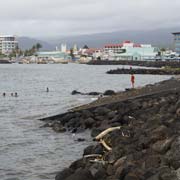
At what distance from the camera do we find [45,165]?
12.6 metres

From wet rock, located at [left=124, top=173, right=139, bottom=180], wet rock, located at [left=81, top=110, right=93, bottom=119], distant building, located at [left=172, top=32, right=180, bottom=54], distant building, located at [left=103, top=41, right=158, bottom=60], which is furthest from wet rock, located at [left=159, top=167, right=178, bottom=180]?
distant building, located at [left=103, top=41, right=158, bottom=60]

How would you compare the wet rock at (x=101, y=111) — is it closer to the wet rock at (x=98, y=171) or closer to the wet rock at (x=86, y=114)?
the wet rock at (x=86, y=114)

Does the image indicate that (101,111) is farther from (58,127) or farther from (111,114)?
(58,127)

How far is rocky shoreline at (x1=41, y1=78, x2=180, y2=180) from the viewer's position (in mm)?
9000

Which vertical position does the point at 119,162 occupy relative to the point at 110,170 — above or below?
above

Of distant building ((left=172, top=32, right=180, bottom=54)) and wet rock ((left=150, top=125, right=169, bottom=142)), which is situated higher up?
distant building ((left=172, top=32, right=180, bottom=54))

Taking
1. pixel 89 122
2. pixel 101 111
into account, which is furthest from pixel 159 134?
pixel 101 111

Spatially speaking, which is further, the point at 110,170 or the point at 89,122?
the point at 89,122

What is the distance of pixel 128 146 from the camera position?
445 inches

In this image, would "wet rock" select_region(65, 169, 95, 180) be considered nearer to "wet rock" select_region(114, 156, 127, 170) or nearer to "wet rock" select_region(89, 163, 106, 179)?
"wet rock" select_region(89, 163, 106, 179)

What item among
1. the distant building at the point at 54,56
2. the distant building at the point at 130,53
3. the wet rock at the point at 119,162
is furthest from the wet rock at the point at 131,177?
the distant building at the point at 54,56

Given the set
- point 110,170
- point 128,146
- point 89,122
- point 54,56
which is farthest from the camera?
point 54,56

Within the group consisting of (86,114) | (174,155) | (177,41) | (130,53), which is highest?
(177,41)

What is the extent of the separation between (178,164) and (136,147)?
8.43ft
